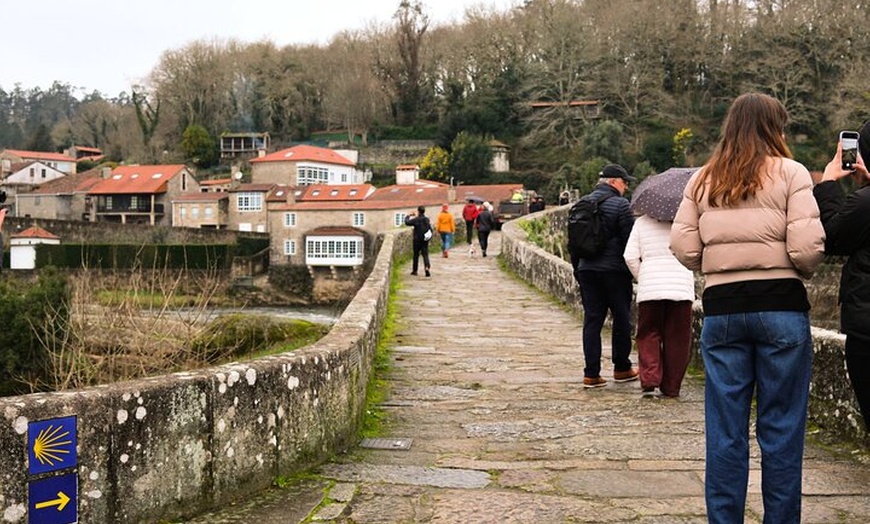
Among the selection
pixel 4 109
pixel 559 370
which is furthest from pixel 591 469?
pixel 4 109

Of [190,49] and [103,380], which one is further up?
[190,49]

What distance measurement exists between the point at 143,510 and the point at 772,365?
8.39 feet

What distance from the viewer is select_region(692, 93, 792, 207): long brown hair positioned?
3.67 m

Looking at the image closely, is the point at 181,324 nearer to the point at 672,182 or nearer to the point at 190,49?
the point at 672,182

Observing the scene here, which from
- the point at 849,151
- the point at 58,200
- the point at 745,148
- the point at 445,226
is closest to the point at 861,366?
the point at 849,151

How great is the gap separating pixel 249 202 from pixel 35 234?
15159 millimetres

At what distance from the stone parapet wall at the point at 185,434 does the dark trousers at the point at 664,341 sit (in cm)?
279

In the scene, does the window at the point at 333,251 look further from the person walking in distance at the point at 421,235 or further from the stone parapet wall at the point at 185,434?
the stone parapet wall at the point at 185,434

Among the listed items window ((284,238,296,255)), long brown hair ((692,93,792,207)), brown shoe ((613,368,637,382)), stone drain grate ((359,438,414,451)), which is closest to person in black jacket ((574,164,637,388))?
brown shoe ((613,368,637,382))

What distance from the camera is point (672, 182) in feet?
22.7

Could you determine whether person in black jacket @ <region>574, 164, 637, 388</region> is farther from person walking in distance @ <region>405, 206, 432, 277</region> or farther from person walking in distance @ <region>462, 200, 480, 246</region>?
person walking in distance @ <region>462, 200, 480, 246</region>

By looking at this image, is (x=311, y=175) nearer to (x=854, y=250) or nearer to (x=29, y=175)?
(x=29, y=175)

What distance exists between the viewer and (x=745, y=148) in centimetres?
372

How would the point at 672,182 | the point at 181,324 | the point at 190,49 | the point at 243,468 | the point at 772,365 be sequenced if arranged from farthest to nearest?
the point at 190,49 < the point at 181,324 < the point at 672,182 < the point at 243,468 < the point at 772,365
